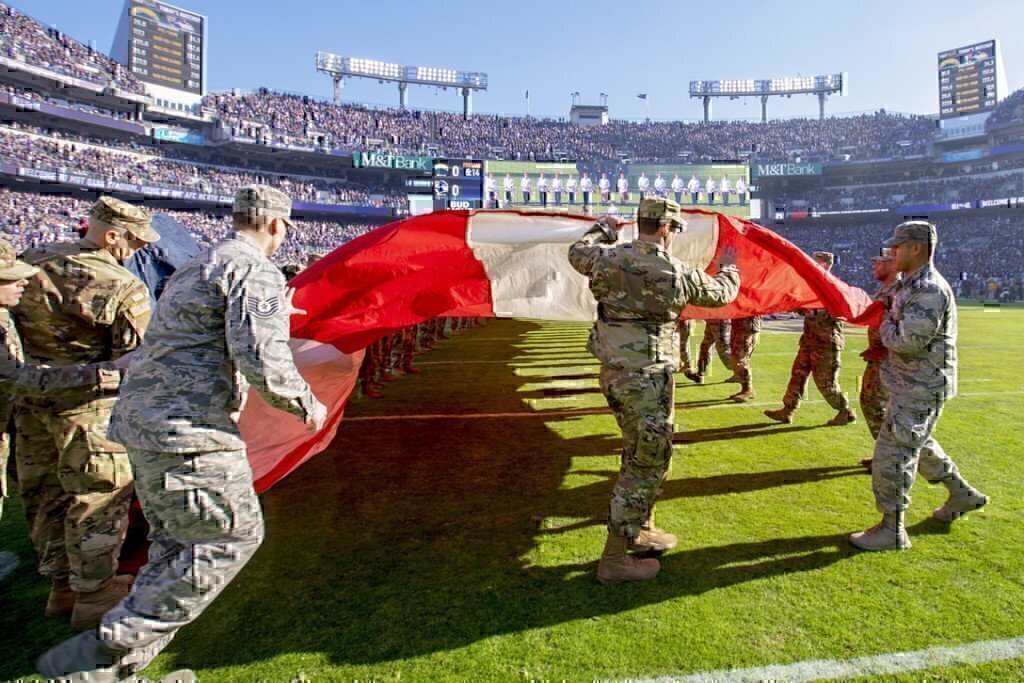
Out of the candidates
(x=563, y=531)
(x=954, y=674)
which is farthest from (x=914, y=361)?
(x=563, y=531)

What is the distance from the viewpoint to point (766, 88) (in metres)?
69.1

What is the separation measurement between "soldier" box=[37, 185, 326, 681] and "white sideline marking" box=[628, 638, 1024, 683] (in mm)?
1830

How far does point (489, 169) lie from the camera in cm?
4297

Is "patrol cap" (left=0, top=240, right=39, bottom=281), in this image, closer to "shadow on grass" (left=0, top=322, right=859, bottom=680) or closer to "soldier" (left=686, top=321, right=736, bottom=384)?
"shadow on grass" (left=0, top=322, right=859, bottom=680)

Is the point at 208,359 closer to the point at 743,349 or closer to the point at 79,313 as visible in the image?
the point at 79,313

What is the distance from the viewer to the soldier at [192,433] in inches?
87.4

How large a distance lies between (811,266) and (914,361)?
1.17 m

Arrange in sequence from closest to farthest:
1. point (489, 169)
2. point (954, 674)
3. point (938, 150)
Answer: point (954, 674), point (489, 169), point (938, 150)

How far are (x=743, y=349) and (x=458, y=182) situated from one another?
2943 centimetres

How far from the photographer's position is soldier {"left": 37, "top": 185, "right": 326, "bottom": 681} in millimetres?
2219

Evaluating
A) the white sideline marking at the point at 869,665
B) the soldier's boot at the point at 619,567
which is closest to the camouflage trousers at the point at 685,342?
the soldier's boot at the point at 619,567

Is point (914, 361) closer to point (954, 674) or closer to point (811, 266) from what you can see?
point (811, 266)

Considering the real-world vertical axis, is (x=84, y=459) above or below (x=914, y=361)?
below

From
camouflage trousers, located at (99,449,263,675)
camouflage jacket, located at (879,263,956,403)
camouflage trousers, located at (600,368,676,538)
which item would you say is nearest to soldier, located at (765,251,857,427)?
camouflage jacket, located at (879,263,956,403)
